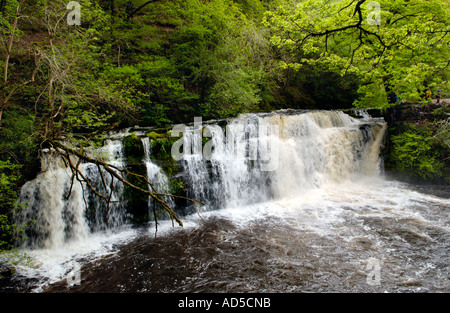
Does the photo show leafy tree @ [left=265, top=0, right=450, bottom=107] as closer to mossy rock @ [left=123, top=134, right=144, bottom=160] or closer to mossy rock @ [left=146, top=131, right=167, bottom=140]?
mossy rock @ [left=146, top=131, right=167, bottom=140]

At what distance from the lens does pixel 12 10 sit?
6461 millimetres

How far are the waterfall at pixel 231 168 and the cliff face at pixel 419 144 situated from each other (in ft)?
1.99

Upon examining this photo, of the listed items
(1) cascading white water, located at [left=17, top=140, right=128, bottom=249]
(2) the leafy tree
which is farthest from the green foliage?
(2) the leafy tree

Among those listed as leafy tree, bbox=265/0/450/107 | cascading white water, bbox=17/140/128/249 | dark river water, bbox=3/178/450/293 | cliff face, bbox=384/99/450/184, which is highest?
leafy tree, bbox=265/0/450/107

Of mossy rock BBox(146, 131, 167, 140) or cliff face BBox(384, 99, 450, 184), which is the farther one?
cliff face BBox(384, 99, 450, 184)

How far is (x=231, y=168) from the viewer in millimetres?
8695

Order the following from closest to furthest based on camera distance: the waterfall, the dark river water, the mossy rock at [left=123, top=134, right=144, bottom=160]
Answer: the dark river water, the waterfall, the mossy rock at [left=123, top=134, right=144, bottom=160]

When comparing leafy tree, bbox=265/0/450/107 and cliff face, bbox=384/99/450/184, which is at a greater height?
leafy tree, bbox=265/0/450/107

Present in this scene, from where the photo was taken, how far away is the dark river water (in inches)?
172

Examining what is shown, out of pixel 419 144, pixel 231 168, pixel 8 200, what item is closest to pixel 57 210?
pixel 8 200

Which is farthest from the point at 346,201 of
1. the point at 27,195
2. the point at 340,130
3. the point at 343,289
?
the point at 27,195

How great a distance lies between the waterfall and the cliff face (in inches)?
23.9

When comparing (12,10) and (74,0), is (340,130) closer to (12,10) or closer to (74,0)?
(74,0)
